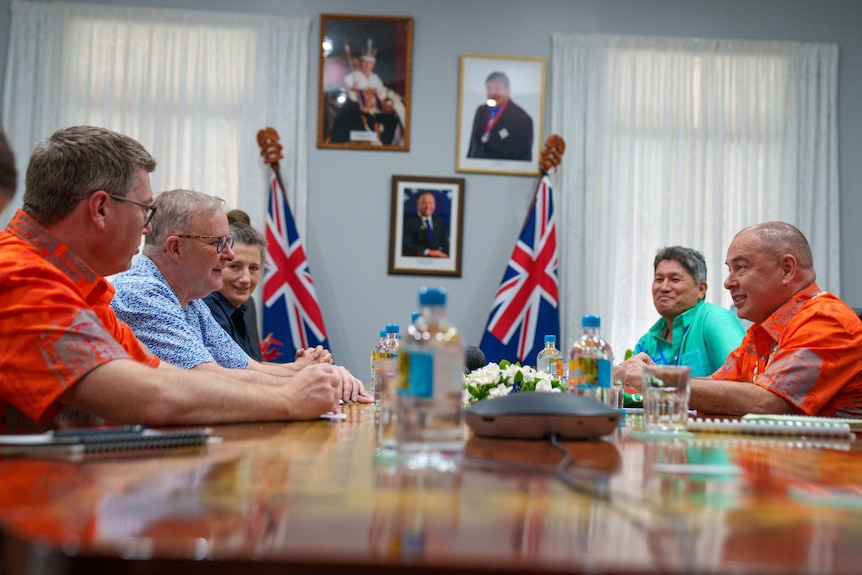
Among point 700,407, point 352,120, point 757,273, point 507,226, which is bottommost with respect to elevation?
point 700,407

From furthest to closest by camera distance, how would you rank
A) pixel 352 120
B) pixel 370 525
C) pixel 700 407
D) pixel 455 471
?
pixel 352 120, pixel 700 407, pixel 455 471, pixel 370 525

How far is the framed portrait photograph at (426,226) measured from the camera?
5.08m

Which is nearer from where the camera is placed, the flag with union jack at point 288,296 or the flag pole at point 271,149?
the flag with union jack at point 288,296

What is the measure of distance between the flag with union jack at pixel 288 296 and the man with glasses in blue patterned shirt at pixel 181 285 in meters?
2.00

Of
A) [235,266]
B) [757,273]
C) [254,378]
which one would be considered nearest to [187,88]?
[235,266]

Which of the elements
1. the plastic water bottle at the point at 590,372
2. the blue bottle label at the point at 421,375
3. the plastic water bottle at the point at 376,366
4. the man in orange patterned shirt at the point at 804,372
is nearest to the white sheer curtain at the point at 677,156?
the plastic water bottle at the point at 376,366

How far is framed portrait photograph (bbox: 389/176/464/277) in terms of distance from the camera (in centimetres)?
508

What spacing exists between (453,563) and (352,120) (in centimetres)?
467

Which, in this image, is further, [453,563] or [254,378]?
[254,378]

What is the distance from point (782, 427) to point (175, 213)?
1.75 metres

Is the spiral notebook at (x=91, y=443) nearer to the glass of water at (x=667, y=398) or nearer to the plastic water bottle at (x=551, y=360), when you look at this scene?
the glass of water at (x=667, y=398)

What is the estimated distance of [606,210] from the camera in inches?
203

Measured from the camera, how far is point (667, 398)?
5.32ft

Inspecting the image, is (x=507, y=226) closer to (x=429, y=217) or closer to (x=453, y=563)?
(x=429, y=217)
